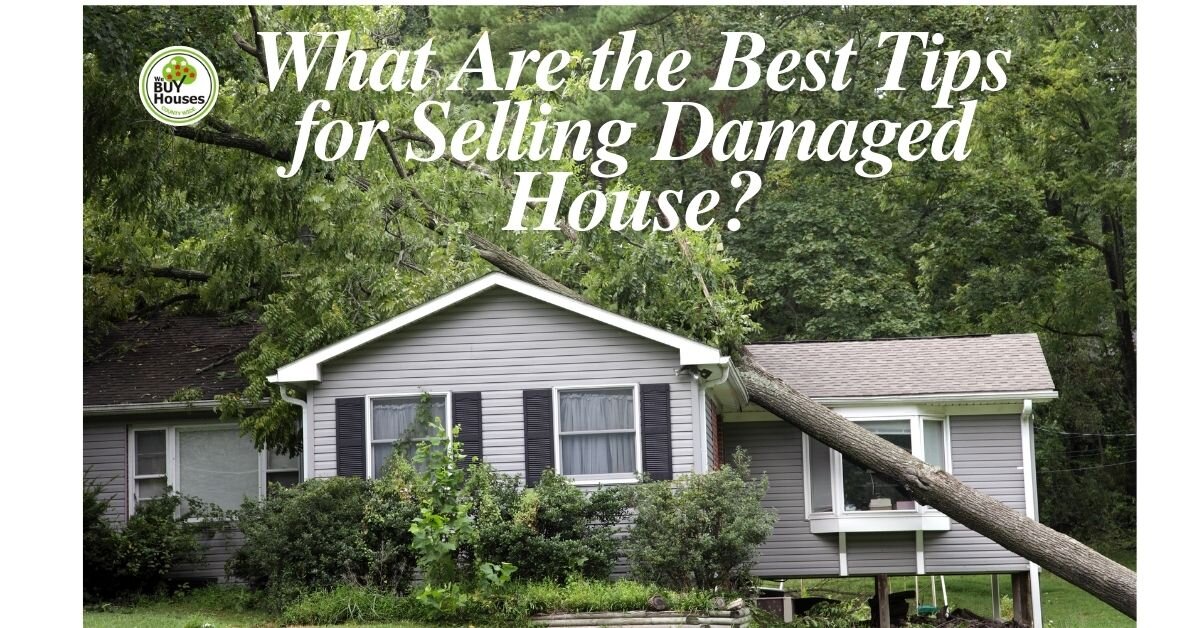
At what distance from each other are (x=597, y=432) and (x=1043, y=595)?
15.7 metres

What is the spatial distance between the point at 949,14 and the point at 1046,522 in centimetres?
1188

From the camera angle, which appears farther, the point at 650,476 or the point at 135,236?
the point at 135,236

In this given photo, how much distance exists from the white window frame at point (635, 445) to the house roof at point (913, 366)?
4.01m

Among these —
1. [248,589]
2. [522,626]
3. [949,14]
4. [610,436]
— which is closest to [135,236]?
[248,589]

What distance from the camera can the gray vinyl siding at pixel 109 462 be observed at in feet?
64.6

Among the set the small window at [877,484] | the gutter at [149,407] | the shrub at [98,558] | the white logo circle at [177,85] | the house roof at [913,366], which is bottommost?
the shrub at [98,558]

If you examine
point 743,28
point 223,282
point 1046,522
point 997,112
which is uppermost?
point 743,28

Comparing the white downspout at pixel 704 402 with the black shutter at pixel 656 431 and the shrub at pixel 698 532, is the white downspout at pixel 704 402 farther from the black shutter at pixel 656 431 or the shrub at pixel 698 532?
the shrub at pixel 698 532

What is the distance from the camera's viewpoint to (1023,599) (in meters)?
19.7

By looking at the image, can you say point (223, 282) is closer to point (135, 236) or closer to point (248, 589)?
point (135, 236)

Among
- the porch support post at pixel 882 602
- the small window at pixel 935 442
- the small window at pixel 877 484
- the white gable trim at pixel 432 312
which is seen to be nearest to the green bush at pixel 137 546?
the white gable trim at pixel 432 312

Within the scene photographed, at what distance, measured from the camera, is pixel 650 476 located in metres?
16.4

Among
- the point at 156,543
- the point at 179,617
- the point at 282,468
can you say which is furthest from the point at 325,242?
the point at 179,617

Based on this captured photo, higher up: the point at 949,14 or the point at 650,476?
the point at 949,14
